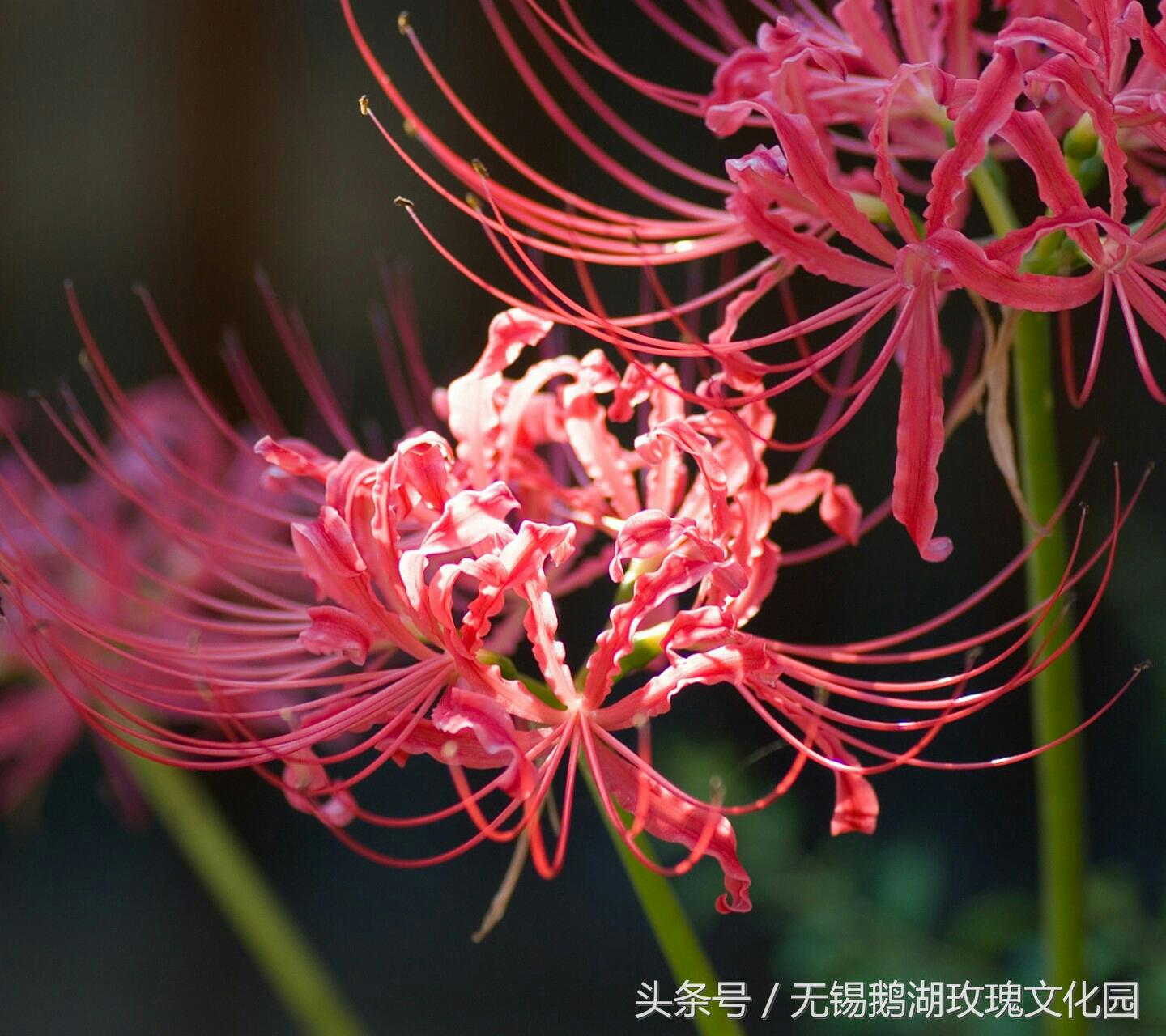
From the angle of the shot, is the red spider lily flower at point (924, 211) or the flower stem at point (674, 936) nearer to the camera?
the red spider lily flower at point (924, 211)

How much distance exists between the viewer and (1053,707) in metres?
0.66

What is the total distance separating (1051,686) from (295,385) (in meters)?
1.62

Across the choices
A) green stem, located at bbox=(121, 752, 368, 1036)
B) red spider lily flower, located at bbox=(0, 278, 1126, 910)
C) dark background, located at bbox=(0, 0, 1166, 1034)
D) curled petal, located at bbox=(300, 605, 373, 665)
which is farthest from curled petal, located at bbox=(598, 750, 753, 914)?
dark background, located at bbox=(0, 0, 1166, 1034)

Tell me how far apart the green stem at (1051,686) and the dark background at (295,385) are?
121 cm

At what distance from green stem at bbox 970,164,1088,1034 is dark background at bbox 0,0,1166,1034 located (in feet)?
3.96

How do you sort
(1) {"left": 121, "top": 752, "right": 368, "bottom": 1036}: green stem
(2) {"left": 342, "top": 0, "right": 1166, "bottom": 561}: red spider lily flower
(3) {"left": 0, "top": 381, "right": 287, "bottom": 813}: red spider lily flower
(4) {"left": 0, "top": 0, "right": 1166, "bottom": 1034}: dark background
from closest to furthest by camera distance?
1. (2) {"left": 342, "top": 0, "right": 1166, "bottom": 561}: red spider lily flower
2. (1) {"left": 121, "top": 752, "right": 368, "bottom": 1036}: green stem
3. (3) {"left": 0, "top": 381, "right": 287, "bottom": 813}: red spider lily flower
4. (4) {"left": 0, "top": 0, "right": 1166, "bottom": 1034}: dark background

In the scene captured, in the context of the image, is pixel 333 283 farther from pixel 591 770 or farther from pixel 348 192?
pixel 591 770

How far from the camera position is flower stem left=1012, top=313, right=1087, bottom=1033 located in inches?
25.7

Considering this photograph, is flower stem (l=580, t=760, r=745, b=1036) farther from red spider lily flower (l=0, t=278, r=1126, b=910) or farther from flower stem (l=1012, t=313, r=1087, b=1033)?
flower stem (l=1012, t=313, r=1087, b=1033)

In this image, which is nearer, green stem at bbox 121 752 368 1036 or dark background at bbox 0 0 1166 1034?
green stem at bbox 121 752 368 1036

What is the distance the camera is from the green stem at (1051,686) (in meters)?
0.65

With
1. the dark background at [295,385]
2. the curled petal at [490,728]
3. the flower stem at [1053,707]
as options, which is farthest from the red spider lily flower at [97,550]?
the dark background at [295,385]

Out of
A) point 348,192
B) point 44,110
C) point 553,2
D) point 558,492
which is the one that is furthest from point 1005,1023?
point 44,110

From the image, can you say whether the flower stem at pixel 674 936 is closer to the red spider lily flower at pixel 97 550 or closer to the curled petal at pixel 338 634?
the curled petal at pixel 338 634
